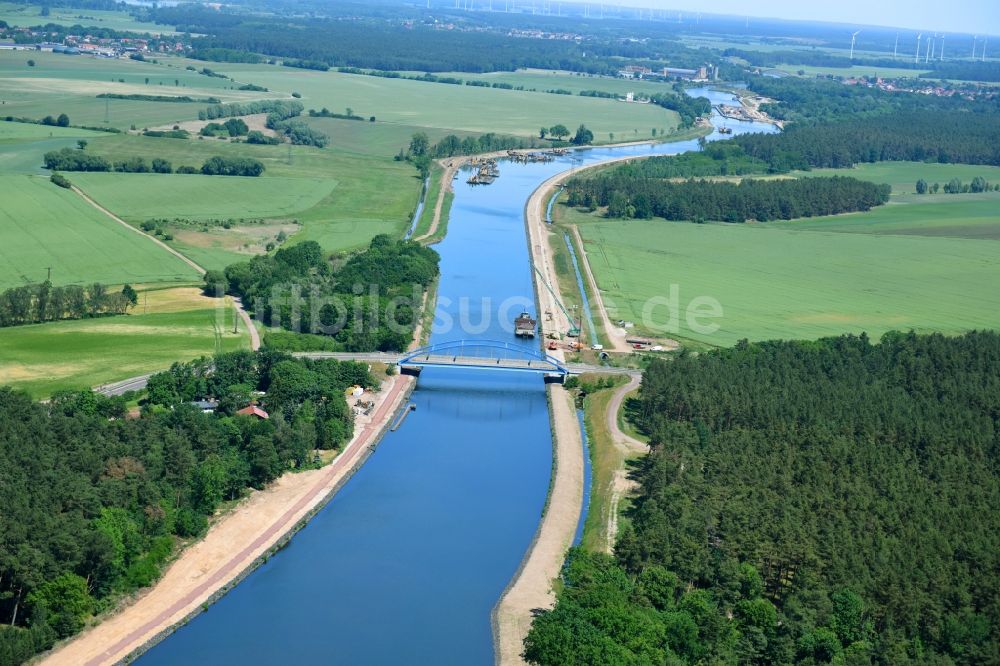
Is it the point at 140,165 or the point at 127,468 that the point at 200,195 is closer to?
the point at 140,165

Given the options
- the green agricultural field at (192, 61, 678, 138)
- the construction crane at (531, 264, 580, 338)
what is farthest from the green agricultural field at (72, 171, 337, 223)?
the green agricultural field at (192, 61, 678, 138)

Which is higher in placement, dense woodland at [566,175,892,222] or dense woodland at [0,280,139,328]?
dense woodland at [566,175,892,222]

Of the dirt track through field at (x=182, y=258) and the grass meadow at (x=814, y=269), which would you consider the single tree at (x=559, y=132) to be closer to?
the grass meadow at (x=814, y=269)

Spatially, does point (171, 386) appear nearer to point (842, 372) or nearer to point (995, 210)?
point (842, 372)

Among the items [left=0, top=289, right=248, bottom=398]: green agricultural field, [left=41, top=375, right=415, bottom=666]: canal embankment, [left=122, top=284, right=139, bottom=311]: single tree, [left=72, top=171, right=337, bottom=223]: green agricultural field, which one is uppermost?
[left=72, top=171, right=337, bottom=223]: green agricultural field

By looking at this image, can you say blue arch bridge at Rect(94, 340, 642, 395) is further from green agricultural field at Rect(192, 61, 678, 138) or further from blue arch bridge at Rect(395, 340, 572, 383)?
green agricultural field at Rect(192, 61, 678, 138)

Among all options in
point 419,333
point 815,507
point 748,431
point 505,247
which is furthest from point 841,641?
point 505,247

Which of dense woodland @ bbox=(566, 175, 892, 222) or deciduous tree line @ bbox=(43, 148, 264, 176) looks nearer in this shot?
deciduous tree line @ bbox=(43, 148, 264, 176)

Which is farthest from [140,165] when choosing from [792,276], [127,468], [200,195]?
[127,468]
